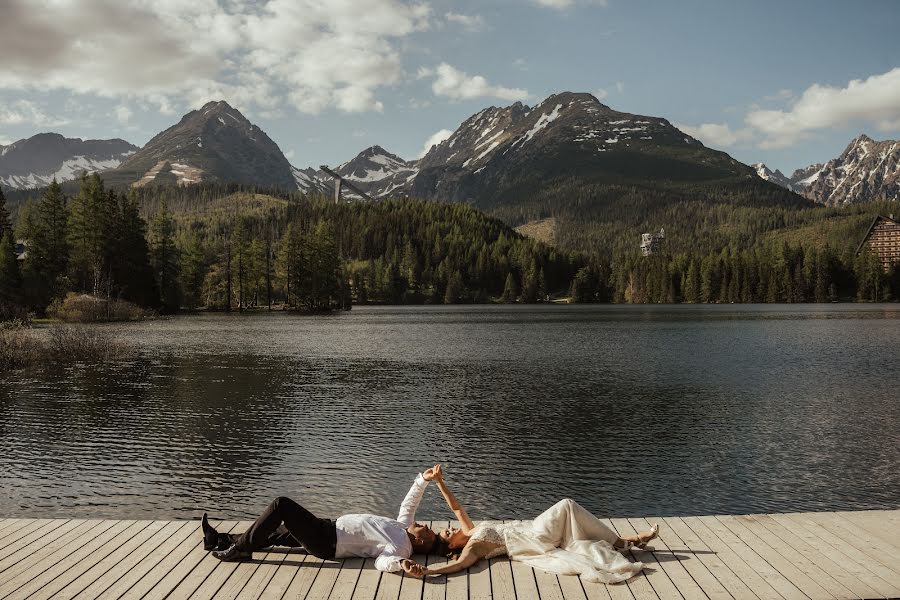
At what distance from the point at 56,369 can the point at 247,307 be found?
106230 mm

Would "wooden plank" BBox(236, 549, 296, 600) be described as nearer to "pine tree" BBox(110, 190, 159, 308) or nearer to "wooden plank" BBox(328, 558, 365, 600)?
"wooden plank" BBox(328, 558, 365, 600)

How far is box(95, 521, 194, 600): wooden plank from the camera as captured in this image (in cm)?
997

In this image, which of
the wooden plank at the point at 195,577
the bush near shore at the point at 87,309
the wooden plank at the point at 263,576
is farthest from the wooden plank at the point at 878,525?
the bush near shore at the point at 87,309

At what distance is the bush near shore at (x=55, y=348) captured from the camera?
4725cm

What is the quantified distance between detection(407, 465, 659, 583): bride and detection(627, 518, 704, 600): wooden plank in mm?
361

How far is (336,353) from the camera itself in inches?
2406

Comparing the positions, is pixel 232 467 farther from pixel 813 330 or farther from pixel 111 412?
pixel 813 330

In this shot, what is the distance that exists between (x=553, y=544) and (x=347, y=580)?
11.6 ft

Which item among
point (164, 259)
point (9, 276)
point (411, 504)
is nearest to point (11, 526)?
point (411, 504)

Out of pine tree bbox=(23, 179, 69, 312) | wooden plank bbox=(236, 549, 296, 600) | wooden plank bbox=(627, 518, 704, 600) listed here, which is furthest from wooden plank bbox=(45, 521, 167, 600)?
pine tree bbox=(23, 179, 69, 312)

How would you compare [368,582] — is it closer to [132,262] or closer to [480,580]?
[480,580]

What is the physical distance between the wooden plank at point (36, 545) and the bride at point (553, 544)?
21.9 ft

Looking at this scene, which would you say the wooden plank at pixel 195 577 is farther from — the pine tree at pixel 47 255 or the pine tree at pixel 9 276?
the pine tree at pixel 47 255

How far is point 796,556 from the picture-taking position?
11.4 meters
